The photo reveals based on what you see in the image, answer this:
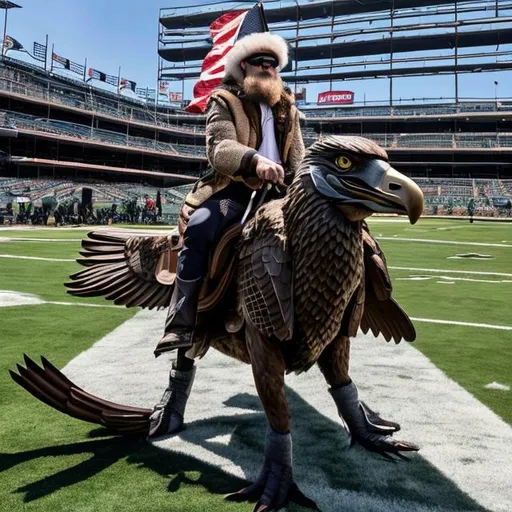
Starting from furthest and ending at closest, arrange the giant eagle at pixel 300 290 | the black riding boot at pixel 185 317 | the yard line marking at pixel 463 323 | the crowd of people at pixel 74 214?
1. the crowd of people at pixel 74 214
2. the yard line marking at pixel 463 323
3. the black riding boot at pixel 185 317
4. the giant eagle at pixel 300 290

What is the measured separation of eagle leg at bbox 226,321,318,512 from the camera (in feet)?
7.47

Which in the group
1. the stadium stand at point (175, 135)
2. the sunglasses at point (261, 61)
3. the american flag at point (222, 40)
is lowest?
the sunglasses at point (261, 61)

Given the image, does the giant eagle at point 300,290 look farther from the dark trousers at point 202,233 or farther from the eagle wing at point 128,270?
the eagle wing at point 128,270

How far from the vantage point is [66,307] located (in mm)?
6707

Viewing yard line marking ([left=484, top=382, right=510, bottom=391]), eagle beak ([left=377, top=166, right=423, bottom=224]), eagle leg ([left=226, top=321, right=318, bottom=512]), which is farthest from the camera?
yard line marking ([left=484, top=382, right=510, bottom=391])

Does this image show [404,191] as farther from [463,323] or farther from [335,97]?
[335,97]

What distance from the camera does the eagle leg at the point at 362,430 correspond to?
2771 mm

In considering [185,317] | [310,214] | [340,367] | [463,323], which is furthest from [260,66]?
[463,323]

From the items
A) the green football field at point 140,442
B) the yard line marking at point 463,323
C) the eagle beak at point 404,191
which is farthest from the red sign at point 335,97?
the eagle beak at point 404,191

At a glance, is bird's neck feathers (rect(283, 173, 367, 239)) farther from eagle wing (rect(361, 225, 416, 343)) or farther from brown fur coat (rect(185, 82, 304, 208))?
eagle wing (rect(361, 225, 416, 343))

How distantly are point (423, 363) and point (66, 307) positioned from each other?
14.7 ft

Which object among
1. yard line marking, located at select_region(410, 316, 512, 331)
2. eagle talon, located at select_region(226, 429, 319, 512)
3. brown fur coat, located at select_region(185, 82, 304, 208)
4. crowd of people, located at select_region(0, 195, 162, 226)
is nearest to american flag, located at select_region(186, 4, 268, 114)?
brown fur coat, located at select_region(185, 82, 304, 208)

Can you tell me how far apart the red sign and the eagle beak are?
58421 millimetres

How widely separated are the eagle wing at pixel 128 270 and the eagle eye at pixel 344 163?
134cm
